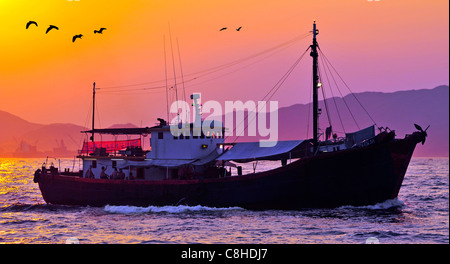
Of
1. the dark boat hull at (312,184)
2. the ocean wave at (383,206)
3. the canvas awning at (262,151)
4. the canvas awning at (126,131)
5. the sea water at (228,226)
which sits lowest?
the sea water at (228,226)

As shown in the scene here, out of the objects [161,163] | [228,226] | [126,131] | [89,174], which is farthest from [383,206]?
[89,174]

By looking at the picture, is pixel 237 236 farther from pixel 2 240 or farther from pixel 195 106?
pixel 195 106

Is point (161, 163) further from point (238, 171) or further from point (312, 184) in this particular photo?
point (312, 184)

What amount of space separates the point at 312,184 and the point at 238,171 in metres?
6.35

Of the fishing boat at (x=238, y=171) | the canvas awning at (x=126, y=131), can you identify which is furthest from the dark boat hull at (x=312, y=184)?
the canvas awning at (x=126, y=131)

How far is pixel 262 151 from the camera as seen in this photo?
3331 centimetres

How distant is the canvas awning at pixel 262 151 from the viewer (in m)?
32.4

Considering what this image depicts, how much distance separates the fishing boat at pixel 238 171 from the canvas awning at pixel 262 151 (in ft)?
0.24

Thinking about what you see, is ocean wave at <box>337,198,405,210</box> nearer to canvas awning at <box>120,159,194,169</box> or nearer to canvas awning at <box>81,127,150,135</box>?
canvas awning at <box>120,159,194,169</box>

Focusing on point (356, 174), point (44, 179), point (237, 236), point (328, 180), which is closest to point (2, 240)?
point (237, 236)

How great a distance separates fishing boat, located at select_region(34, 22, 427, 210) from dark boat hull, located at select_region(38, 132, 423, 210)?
0.06 meters

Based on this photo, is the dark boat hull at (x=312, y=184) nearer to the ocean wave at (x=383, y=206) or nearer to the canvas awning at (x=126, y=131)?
the ocean wave at (x=383, y=206)
